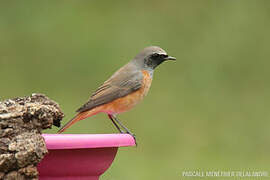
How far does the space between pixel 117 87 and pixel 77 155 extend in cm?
182

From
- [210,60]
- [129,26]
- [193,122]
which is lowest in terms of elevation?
[193,122]

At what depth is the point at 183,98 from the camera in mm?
11133

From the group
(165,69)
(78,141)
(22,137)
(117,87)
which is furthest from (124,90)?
(165,69)

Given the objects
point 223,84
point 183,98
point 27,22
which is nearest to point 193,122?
point 183,98

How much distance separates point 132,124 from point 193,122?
1.10 meters

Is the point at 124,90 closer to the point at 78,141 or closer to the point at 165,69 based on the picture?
the point at 78,141

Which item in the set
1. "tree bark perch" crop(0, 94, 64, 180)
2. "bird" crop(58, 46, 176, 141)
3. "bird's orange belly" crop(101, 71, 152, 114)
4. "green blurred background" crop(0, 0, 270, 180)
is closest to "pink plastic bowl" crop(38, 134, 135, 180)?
"tree bark perch" crop(0, 94, 64, 180)

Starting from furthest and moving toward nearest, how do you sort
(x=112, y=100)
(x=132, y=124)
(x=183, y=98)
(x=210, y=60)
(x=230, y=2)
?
(x=230, y=2), (x=210, y=60), (x=183, y=98), (x=132, y=124), (x=112, y=100)

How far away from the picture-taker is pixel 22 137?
9.92 feet

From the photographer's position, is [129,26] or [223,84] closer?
[223,84]

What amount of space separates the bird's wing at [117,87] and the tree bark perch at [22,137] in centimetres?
146

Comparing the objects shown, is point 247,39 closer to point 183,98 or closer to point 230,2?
point 230,2

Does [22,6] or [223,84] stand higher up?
[22,6]

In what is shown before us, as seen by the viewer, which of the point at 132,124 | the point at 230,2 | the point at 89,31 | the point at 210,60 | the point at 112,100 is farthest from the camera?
the point at 230,2
